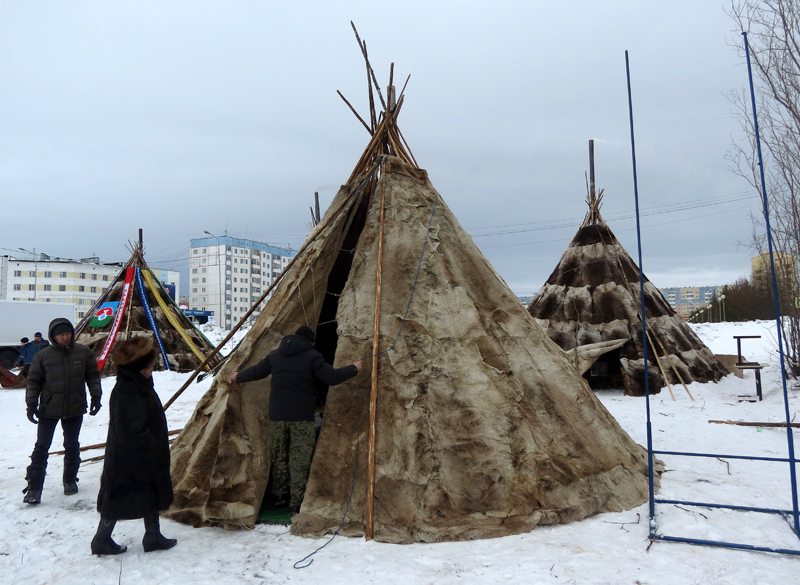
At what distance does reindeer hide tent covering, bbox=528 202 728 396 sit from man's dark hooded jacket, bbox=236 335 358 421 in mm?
8240

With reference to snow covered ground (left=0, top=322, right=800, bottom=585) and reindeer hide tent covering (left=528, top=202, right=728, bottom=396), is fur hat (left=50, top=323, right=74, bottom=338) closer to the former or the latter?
snow covered ground (left=0, top=322, right=800, bottom=585)

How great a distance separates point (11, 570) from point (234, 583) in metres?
1.60

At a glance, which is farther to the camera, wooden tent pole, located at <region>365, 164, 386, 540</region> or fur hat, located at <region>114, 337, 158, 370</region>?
wooden tent pole, located at <region>365, 164, 386, 540</region>

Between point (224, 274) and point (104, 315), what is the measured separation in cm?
4386

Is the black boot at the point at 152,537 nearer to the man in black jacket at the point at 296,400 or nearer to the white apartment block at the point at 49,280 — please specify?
the man in black jacket at the point at 296,400

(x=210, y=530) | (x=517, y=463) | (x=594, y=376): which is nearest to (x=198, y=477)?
(x=210, y=530)

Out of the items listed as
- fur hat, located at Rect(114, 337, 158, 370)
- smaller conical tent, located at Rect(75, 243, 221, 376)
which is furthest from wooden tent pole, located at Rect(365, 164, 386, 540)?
smaller conical tent, located at Rect(75, 243, 221, 376)

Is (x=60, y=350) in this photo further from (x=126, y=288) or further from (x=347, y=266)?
(x=126, y=288)

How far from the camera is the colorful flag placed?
44.7 ft

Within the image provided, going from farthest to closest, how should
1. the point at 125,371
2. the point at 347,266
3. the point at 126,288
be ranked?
the point at 126,288 < the point at 347,266 < the point at 125,371

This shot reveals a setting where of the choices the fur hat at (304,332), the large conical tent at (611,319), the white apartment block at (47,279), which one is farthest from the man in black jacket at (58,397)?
the white apartment block at (47,279)

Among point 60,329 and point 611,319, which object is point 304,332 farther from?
point 611,319

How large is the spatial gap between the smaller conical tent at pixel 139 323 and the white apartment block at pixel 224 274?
42.6 metres

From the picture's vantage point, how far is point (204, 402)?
5.02 metres
